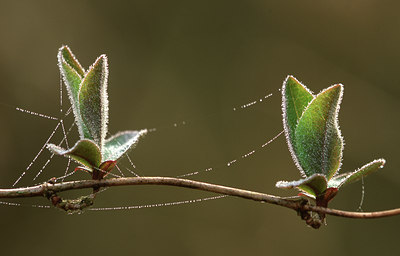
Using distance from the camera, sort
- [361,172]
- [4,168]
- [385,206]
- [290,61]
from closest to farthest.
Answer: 1. [361,172]
2. [4,168]
3. [385,206]
4. [290,61]

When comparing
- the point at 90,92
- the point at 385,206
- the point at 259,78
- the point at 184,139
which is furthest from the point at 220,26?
the point at 90,92

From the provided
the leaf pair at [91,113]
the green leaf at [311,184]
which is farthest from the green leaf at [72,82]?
the green leaf at [311,184]

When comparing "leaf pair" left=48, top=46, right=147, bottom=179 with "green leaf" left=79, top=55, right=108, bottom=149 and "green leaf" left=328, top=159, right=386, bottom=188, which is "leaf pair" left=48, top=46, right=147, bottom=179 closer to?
"green leaf" left=79, top=55, right=108, bottom=149

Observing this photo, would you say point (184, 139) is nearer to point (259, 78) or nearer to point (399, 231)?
point (259, 78)

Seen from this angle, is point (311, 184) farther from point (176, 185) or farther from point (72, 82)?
point (72, 82)

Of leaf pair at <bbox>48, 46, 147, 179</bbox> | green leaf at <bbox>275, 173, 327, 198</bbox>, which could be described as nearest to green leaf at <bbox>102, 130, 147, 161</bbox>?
leaf pair at <bbox>48, 46, 147, 179</bbox>

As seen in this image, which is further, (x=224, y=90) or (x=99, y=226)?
(x=224, y=90)
